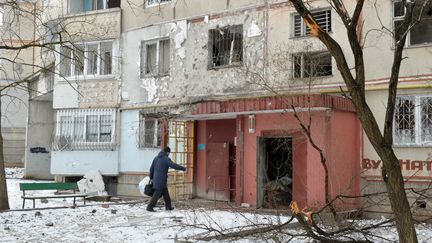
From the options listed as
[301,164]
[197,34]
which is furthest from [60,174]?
[301,164]

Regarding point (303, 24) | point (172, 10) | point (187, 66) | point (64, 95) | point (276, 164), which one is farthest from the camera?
point (64, 95)

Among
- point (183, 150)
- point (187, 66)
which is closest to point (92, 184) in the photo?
point (183, 150)

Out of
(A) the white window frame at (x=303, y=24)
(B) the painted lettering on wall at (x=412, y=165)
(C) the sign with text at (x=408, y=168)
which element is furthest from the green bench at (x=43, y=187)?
(B) the painted lettering on wall at (x=412, y=165)

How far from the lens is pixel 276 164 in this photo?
16.5 metres

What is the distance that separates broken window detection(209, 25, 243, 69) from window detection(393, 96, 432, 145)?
17.7 ft

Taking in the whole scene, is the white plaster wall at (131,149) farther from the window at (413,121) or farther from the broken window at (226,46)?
the window at (413,121)

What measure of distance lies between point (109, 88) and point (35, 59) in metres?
11.3

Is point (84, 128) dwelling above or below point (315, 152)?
above

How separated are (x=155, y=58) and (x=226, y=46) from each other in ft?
10.8

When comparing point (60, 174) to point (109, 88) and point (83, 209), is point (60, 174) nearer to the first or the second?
point (109, 88)

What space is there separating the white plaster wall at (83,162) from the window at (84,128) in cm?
32

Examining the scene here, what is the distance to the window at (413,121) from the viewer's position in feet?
45.3

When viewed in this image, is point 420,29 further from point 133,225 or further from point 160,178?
point 133,225

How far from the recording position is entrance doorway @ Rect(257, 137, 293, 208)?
A: 51.3 feet
